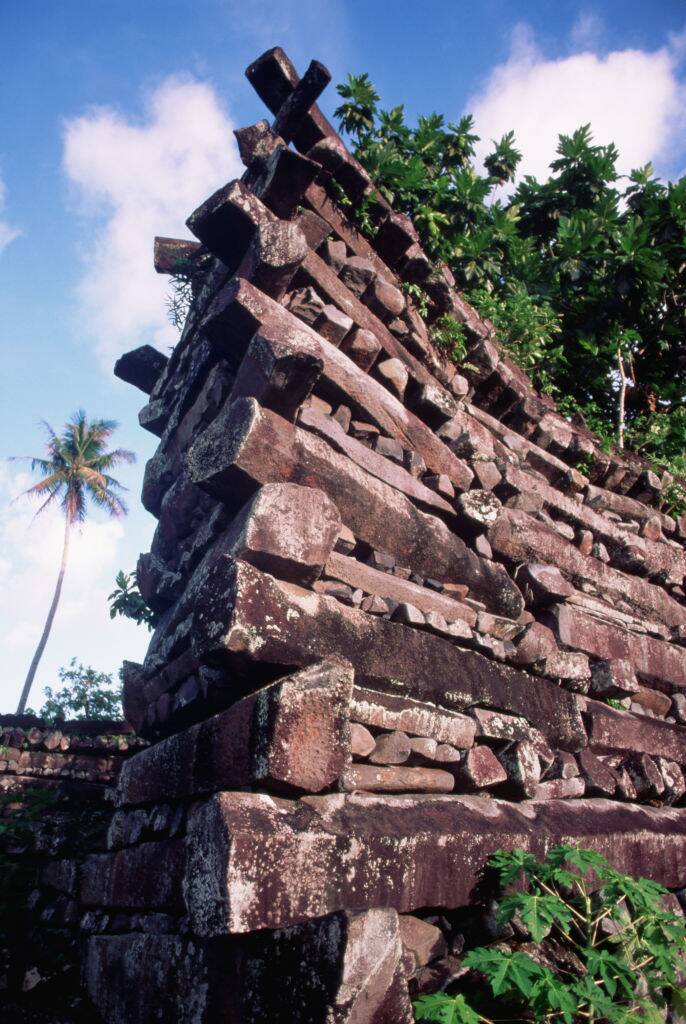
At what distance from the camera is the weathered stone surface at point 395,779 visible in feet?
6.89

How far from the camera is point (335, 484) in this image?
2.68 m

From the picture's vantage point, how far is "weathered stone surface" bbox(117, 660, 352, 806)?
1.86 meters

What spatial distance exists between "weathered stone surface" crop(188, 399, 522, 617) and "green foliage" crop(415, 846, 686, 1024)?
1.24 m

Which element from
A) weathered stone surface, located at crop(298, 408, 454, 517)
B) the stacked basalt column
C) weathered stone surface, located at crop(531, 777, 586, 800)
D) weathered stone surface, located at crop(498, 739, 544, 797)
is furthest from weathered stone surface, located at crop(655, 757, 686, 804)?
weathered stone surface, located at crop(298, 408, 454, 517)

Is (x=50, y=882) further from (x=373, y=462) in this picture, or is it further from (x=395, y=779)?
(x=373, y=462)

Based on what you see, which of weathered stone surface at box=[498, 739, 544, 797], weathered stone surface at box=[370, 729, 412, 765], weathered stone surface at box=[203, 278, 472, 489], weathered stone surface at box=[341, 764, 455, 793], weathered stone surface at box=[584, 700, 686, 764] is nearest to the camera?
weathered stone surface at box=[341, 764, 455, 793]

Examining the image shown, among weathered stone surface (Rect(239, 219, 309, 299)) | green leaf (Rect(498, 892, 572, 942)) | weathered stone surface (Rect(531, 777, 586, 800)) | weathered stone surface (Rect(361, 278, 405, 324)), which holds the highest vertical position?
weathered stone surface (Rect(361, 278, 405, 324))

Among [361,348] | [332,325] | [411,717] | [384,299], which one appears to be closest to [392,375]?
[361,348]

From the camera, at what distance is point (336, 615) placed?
7.66 ft

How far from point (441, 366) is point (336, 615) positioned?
6.90ft

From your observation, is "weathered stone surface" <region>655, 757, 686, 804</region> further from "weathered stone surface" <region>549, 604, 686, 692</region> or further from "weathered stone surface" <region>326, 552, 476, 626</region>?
"weathered stone surface" <region>326, 552, 476, 626</region>

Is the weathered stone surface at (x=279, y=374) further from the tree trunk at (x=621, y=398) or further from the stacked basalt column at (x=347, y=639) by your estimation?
the tree trunk at (x=621, y=398)

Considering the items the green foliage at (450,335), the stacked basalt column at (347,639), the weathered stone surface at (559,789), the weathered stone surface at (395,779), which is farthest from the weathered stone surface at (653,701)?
the green foliage at (450,335)

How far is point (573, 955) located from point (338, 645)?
124 cm
